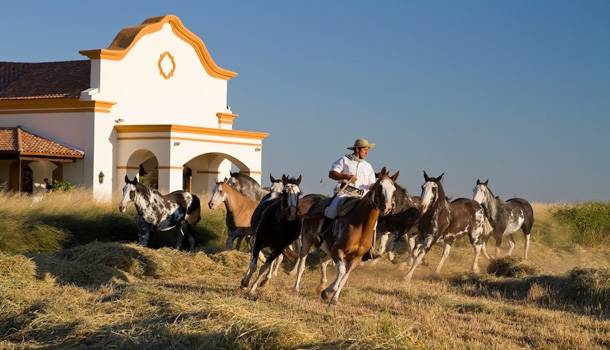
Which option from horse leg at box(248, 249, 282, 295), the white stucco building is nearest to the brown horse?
horse leg at box(248, 249, 282, 295)

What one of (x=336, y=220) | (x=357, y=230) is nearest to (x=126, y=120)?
(x=336, y=220)

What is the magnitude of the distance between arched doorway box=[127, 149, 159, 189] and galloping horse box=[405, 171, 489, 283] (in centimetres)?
1713

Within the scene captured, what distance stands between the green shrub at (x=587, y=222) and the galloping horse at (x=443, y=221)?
11.3 metres

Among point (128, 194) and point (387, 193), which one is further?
point (128, 194)

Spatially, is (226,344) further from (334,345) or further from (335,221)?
(335,221)

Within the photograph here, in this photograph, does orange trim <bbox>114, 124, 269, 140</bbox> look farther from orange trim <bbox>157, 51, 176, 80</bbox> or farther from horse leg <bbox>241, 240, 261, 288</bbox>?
horse leg <bbox>241, 240, 261, 288</bbox>

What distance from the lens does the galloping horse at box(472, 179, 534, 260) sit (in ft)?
72.5

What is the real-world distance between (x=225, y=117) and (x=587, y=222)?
1589cm

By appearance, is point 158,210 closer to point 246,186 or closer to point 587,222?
point 246,186

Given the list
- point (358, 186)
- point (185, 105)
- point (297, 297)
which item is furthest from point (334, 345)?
point (185, 105)

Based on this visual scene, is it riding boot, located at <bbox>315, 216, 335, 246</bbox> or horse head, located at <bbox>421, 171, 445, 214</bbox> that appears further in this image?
horse head, located at <bbox>421, 171, 445, 214</bbox>

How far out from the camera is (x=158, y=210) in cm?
2092

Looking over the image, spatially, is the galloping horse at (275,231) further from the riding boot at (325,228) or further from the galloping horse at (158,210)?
the galloping horse at (158,210)

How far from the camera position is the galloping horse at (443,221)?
58.7 ft
